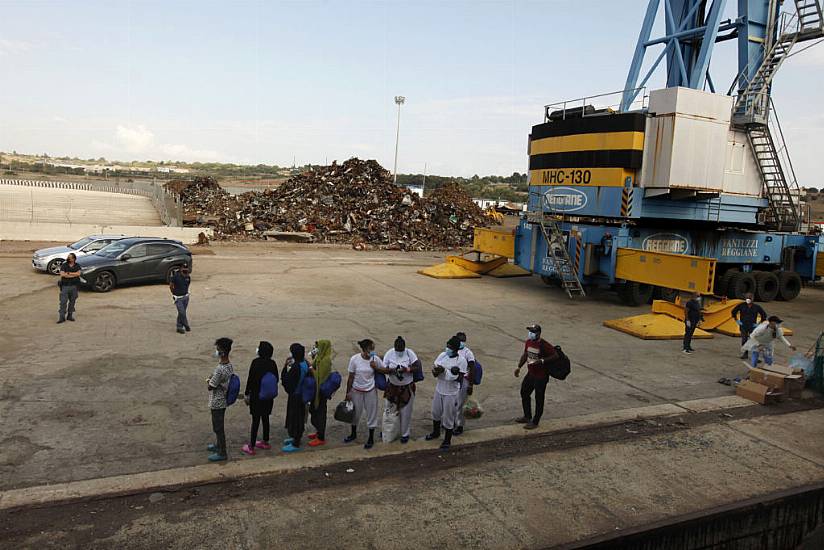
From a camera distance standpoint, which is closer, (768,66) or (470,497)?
(470,497)

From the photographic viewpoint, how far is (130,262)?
16.5m

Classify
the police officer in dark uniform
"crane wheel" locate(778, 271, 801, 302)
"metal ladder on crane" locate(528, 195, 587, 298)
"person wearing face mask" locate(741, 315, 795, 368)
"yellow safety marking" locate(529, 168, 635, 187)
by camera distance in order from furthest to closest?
"crane wheel" locate(778, 271, 801, 302) → "metal ladder on crane" locate(528, 195, 587, 298) → "yellow safety marking" locate(529, 168, 635, 187) → the police officer in dark uniform → "person wearing face mask" locate(741, 315, 795, 368)

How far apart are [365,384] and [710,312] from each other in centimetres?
1137

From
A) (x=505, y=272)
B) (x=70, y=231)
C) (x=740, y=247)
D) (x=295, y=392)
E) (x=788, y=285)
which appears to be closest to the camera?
(x=295, y=392)

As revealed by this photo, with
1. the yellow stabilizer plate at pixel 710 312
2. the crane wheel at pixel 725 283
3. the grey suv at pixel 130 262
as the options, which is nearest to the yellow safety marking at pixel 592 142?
the yellow stabilizer plate at pixel 710 312

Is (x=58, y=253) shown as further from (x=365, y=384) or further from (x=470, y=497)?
(x=470, y=497)

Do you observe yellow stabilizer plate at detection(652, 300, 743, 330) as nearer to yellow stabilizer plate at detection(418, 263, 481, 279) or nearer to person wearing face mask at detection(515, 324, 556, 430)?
yellow stabilizer plate at detection(418, 263, 481, 279)

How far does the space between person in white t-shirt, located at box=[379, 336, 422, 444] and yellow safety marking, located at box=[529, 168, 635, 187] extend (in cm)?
1186

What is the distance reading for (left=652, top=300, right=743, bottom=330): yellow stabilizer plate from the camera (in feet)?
48.7

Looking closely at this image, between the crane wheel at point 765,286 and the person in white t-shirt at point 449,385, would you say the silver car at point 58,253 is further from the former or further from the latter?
the crane wheel at point 765,286

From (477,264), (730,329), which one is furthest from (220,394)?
(477,264)

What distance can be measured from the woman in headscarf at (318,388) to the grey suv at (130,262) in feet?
32.3

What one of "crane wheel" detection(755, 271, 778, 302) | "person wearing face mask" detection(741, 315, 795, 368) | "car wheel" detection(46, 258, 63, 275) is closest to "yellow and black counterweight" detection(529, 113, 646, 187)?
"crane wheel" detection(755, 271, 778, 302)

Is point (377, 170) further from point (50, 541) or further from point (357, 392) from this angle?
point (50, 541)
